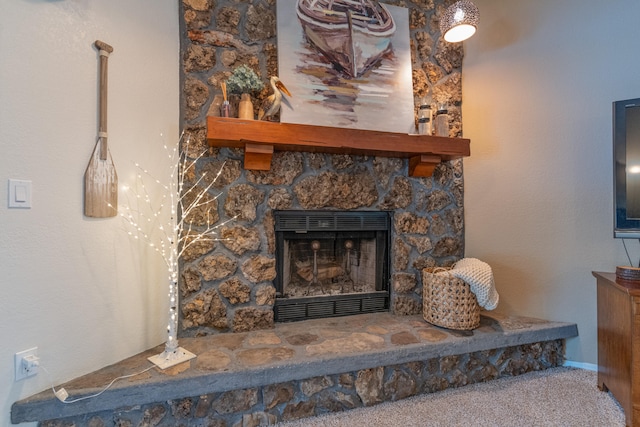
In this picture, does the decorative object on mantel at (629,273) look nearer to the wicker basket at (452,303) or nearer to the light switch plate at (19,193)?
the wicker basket at (452,303)

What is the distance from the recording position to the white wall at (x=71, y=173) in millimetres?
1175

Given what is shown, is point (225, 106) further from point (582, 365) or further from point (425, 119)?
point (582, 365)

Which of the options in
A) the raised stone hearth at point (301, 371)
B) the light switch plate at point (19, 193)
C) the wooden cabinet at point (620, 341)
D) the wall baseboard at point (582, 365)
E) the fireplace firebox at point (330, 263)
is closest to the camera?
the light switch plate at point (19, 193)

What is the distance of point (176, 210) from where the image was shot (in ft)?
5.57

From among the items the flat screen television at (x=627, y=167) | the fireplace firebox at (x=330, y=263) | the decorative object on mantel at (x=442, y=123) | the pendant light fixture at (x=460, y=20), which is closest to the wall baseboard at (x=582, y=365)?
the flat screen television at (x=627, y=167)

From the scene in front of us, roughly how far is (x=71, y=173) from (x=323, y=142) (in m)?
1.23

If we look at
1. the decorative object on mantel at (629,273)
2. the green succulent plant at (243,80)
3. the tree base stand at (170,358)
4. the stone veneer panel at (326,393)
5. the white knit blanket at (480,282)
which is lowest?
the stone veneer panel at (326,393)

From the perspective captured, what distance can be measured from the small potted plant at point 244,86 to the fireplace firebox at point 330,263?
660mm

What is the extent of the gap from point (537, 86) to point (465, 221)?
103cm

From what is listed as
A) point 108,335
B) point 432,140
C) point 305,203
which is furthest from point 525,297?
point 108,335

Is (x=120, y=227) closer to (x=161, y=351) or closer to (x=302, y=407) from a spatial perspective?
(x=161, y=351)

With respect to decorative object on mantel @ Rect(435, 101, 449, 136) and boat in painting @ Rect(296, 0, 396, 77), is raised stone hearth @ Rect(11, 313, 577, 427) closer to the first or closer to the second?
decorative object on mantel @ Rect(435, 101, 449, 136)

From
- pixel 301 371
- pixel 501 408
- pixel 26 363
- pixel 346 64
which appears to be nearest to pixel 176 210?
pixel 26 363

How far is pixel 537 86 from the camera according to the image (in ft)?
6.75
